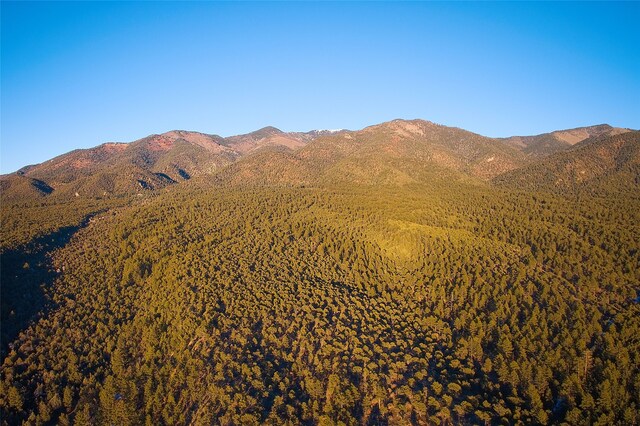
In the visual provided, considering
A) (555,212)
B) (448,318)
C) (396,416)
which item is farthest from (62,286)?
(555,212)

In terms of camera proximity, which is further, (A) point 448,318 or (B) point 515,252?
(B) point 515,252

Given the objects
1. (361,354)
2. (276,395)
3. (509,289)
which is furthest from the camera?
(509,289)

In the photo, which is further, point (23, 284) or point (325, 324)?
point (23, 284)

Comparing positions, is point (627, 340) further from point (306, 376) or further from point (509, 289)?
point (306, 376)

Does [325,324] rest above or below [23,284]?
below
